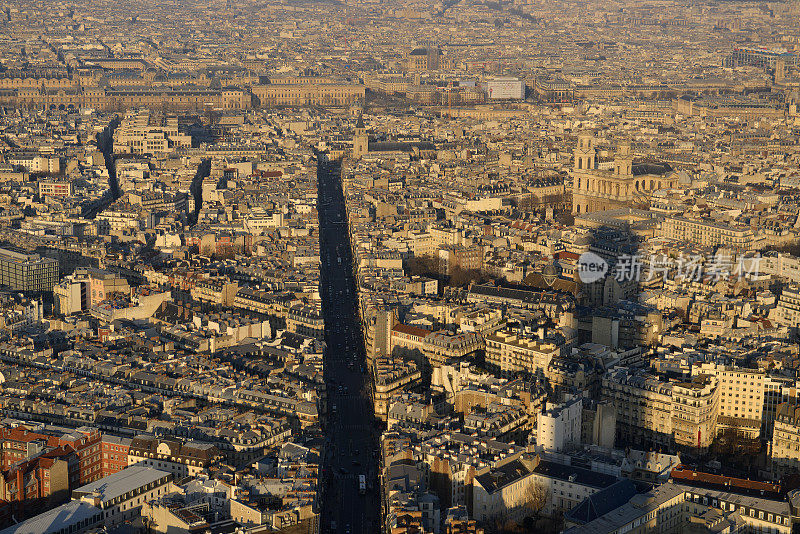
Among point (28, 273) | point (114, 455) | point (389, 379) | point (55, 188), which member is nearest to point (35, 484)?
point (114, 455)

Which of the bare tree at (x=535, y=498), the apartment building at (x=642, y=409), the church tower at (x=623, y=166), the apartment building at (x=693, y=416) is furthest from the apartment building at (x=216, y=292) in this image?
the church tower at (x=623, y=166)

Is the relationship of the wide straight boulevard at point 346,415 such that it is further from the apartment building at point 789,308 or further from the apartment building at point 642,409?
the apartment building at point 789,308

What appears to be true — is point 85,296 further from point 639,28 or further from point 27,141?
point 639,28

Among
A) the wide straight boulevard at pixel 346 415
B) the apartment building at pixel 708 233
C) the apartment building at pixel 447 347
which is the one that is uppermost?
the apartment building at pixel 708 233

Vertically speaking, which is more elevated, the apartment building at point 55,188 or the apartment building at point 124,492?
the apartment building at point 55,188

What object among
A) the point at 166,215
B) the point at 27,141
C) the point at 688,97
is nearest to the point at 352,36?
the point at 688,97
